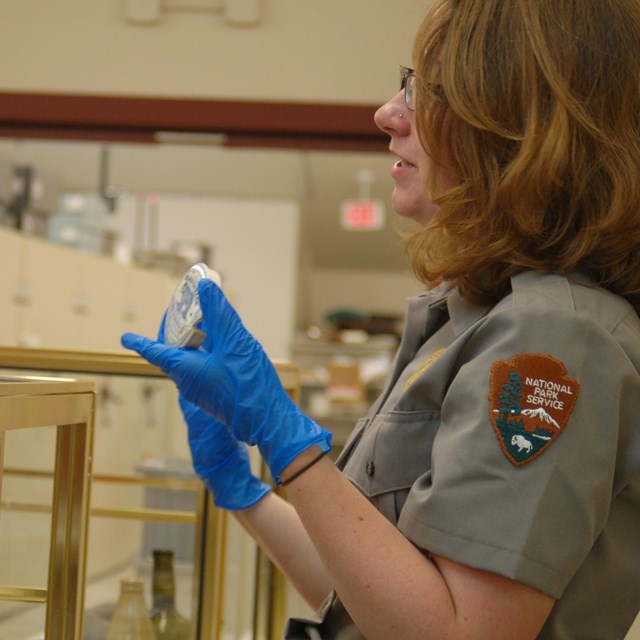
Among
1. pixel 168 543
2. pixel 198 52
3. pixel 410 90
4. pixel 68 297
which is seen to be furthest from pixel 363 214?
pixel 410 90

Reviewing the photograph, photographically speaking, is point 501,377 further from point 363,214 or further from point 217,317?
point 363,214

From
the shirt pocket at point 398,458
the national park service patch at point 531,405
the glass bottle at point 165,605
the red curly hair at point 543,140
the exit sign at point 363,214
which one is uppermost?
the red curly hair at point 543,140

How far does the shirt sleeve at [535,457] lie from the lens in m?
0.89

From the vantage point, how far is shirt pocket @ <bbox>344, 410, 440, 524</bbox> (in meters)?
1.05

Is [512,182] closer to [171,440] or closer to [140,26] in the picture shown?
[140,26]

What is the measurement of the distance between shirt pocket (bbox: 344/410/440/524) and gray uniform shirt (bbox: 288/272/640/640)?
3 cm

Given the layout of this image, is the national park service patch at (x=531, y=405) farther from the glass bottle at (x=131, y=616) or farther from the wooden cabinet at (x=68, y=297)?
the wooden cabinet at (x=68, y=297)

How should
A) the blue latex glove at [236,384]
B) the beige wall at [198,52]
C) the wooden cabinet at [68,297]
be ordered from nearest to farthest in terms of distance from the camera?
the blue latex glove at [236,384], the beige wall at [198,52], the wooden cabinet at [68,297]

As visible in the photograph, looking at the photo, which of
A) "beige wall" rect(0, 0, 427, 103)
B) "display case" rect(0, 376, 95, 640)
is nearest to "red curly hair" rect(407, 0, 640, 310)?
"display case" rect(0, 376, 95, 640)

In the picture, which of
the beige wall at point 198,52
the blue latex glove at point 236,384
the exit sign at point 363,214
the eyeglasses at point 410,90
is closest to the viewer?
the blue latex glove at point 236,384

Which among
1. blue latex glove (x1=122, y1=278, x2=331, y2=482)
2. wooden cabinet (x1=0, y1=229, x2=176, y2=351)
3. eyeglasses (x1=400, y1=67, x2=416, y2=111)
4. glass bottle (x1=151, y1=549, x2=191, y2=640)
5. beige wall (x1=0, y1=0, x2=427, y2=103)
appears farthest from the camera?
wooden cabinet (x1=0, y1=229, x2=176, y2=351)

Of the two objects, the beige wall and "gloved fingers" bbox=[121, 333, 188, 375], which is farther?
the beige wall

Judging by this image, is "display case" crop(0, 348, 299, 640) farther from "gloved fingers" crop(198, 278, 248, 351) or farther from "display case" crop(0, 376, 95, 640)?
"gloved fingers" crop(198, 278, 248, 351)

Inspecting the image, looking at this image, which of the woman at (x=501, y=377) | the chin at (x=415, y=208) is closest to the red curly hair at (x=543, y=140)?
the woman at (x=501, y=377)
